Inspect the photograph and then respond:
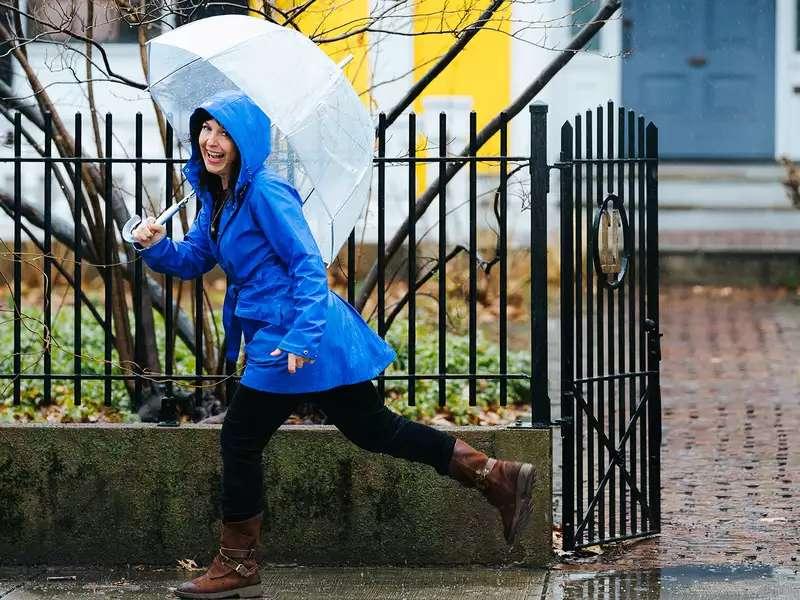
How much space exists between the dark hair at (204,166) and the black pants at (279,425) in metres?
0.69

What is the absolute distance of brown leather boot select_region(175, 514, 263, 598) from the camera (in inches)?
206

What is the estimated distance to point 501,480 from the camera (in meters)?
5.38

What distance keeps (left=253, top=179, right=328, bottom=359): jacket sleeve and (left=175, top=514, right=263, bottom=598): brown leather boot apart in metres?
0.78

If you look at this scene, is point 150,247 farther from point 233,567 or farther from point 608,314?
point 608,314

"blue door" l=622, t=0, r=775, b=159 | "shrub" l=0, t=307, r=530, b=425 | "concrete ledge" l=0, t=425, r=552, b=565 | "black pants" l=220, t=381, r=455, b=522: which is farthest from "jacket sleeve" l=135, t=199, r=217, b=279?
"blue door" l=622, t=0, r=775, b=159

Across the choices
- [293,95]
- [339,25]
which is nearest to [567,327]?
[293,95]

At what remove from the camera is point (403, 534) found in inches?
229

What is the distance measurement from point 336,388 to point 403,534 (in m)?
0.90

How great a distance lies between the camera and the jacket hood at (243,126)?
192 inches

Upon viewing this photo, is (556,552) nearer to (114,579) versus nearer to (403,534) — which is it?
(403,534)

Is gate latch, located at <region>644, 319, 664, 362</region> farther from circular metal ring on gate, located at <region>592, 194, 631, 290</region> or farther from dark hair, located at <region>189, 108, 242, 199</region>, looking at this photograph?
dark hair, located at <region>189, 108, 242, 199</region>

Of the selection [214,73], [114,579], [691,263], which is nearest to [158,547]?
[114,579]

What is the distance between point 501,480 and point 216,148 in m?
1.54

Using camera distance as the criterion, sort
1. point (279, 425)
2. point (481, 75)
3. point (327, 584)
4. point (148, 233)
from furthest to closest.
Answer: point (481, 75), point (327, 584), point (279, 425), point (148, 233)
